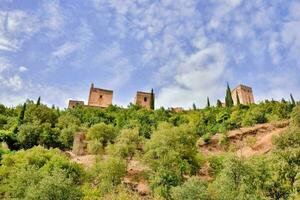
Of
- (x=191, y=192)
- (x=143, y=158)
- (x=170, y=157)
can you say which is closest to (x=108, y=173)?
(x=143, y=158)

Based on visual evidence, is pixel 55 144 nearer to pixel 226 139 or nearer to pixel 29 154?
pixel 29 154

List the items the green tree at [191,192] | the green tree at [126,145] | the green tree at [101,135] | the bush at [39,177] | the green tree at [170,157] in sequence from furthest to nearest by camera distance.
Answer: the green tree at [101,135] → the green tree at [126,145] → the green tree at [170,157] → the green tree at [191,192] → the bush at [39,177]

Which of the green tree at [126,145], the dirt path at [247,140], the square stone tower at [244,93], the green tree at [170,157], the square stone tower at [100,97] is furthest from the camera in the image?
the square stone tower at [244,93]

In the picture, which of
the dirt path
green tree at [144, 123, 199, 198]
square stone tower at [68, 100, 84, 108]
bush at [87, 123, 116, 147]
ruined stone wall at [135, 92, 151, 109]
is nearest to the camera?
green tree at [144, 123, 199, 198]

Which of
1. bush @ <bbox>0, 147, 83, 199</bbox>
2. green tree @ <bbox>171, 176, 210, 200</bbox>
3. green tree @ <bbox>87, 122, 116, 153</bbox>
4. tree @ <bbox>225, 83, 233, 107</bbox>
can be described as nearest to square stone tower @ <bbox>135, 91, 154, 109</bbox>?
tree @ <bbox>225, 83, 233, 107</bbox>

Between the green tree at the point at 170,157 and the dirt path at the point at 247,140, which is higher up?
the dirt path at the point at 247,140

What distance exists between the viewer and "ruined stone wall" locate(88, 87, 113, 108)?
94.4 metres

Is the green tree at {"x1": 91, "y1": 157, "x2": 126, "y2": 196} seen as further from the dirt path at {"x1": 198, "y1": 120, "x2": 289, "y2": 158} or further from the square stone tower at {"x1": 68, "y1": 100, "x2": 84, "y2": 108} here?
the square stone tower at {"x1": 68, "y1": 100, "x2": 84, "y2": 108}

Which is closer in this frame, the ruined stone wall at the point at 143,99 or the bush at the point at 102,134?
the bush at the point at 102,134

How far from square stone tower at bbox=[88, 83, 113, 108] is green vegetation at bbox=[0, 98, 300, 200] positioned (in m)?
12.0

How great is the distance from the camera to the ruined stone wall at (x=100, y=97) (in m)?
94.4

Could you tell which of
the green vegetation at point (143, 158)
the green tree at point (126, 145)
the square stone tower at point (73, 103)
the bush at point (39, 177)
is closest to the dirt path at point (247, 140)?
the green vegetation at point (143, 158)

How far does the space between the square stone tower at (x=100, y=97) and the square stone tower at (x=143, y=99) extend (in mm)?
7413

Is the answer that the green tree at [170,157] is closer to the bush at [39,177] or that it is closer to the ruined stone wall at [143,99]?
the bush at [39,177]
